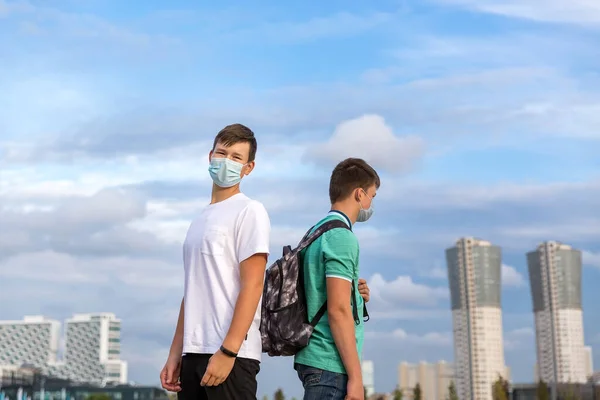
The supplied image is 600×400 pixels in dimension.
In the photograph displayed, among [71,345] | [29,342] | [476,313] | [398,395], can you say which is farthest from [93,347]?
[398,395]

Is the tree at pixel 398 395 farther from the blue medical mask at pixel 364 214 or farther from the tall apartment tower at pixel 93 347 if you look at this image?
the tall apartment tower at pixel 93 347

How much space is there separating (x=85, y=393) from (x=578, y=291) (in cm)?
10317

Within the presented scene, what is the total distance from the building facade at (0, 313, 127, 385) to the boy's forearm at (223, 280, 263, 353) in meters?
184

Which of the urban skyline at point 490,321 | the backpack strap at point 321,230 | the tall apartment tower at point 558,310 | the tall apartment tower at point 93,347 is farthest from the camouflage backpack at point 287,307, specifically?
the tall apartment tower at point 93,347

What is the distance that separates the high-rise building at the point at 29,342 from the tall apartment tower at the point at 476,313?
3053 inches

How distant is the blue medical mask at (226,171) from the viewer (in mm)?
3932

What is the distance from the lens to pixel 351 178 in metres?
4.12

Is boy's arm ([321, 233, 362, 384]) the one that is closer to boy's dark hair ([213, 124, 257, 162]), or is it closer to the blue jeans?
the blue jeans

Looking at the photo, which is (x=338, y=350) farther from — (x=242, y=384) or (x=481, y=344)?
(x=481, y=344)

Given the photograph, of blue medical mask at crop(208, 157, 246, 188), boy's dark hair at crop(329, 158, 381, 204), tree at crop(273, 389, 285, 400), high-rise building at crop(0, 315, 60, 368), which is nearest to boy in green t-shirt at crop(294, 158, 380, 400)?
boy's dark hair at crop(329, 158, 381, 204)

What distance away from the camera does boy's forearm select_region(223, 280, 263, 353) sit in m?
3.54

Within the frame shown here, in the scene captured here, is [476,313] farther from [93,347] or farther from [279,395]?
[279,395]

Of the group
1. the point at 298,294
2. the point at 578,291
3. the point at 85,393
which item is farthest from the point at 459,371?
the point at 298,294

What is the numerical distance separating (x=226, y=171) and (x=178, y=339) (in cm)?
72
